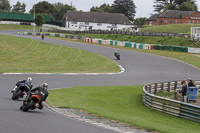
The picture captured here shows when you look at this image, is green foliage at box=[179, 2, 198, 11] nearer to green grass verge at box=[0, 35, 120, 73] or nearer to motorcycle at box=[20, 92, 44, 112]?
green grass verge at box=[0, 35, 120, 73]

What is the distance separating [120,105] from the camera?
69.5 ft

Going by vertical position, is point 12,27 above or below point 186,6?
below

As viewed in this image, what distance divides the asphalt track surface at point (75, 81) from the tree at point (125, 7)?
119972 mm

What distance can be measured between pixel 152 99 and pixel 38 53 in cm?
3636

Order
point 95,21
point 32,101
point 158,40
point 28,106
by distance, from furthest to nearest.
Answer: point 95,21 → point 158,40 → point 32,101 → point 28,106

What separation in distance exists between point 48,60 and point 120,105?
2876cm

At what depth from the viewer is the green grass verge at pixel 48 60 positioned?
40734mm

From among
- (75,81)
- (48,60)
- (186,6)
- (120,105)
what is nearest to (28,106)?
(120,105)

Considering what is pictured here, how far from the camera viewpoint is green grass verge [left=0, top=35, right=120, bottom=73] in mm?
40734

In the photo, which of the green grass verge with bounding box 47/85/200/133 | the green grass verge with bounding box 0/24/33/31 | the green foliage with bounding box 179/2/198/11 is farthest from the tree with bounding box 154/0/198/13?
the green grass verge with bounding box 47/85/200/133

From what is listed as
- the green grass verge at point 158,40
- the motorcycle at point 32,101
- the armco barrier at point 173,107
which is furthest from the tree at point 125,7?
the motorcycle at point 32,101

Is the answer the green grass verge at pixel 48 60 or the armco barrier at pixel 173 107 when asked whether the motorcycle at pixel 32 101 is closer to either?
the armco barrier at pixel 173 107

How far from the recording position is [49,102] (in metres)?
19.3

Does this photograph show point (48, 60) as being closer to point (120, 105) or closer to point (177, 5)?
point (120, 105)
